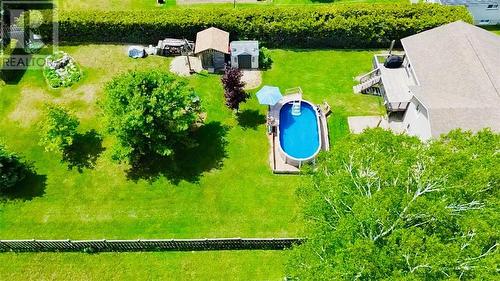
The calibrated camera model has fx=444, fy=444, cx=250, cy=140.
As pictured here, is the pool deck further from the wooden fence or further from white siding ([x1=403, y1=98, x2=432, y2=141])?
white siding ([x1=403, y1=98, x2=432, y2=141])

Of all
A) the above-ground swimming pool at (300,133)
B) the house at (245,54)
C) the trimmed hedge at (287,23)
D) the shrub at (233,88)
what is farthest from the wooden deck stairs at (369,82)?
the shrub at (233,88)

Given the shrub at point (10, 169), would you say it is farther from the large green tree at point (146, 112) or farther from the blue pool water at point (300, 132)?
the blue pool water at point (300, 132)

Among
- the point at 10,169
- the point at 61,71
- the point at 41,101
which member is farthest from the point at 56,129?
the point at 61,71

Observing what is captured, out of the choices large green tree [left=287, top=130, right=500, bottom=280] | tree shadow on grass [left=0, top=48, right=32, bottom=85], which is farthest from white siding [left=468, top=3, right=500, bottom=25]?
tree shadow on grass [left=0, top=48, right=32, bottom=85]

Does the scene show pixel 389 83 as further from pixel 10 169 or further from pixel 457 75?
pixel 10 169

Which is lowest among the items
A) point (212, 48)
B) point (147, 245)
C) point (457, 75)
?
point (147, 245)

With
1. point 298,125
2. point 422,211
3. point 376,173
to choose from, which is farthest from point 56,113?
point 422,211
